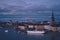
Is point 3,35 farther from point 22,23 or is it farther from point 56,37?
point 56,37

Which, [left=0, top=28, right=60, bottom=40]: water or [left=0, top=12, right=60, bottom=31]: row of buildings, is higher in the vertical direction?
[left=0, top=12, right=60, bottom=31]: row of buildings

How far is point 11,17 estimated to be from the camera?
2381 mm

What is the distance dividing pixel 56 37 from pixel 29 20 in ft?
2.11

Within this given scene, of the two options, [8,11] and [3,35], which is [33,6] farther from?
[3,35]

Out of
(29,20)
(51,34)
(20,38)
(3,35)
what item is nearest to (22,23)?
(29,20)

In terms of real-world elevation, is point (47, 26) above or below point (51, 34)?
above

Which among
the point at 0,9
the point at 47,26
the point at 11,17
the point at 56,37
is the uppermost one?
the point at 0,9

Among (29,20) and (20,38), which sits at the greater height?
(29,20)

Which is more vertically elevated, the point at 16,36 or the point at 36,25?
the point at 36,25

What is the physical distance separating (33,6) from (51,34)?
0.66 m

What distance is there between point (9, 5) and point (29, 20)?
51 centimetres

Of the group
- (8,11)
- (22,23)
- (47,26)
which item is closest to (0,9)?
(8,11)

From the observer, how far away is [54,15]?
2.29 m

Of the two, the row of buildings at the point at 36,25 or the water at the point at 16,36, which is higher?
the row of buildings at the point at 36,25
